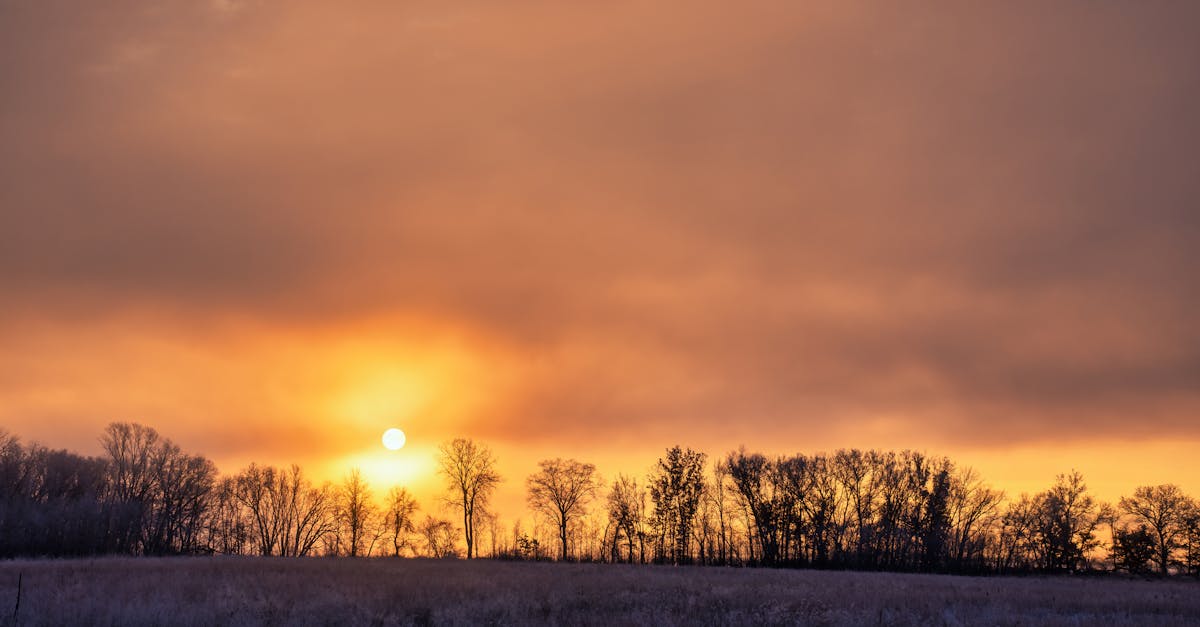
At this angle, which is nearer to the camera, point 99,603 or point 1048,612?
point 99,603

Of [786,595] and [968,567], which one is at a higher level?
[786,595]

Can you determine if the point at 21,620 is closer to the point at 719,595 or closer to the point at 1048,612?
the point at 719,595

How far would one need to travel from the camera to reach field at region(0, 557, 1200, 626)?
1099 inches

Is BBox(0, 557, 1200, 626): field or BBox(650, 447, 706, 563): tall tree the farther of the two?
BBox(650, 447, 706, 563): tall tree

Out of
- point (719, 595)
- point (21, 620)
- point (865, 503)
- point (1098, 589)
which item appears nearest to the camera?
point (21, 620)

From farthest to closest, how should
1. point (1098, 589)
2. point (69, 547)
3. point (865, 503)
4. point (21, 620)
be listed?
point (865, 503), point (69, 547), point (1098, 589), point (21, 620)

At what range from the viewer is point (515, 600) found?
3309 cm

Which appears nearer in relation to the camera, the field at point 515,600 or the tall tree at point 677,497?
the field at point 515,600

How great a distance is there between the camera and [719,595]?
3688 cm

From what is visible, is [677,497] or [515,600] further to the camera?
[677,497]

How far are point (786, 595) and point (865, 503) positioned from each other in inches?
3249

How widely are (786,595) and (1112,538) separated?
9313 cm

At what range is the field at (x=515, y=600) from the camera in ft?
91.6

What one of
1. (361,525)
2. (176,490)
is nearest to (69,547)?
(176,490)
